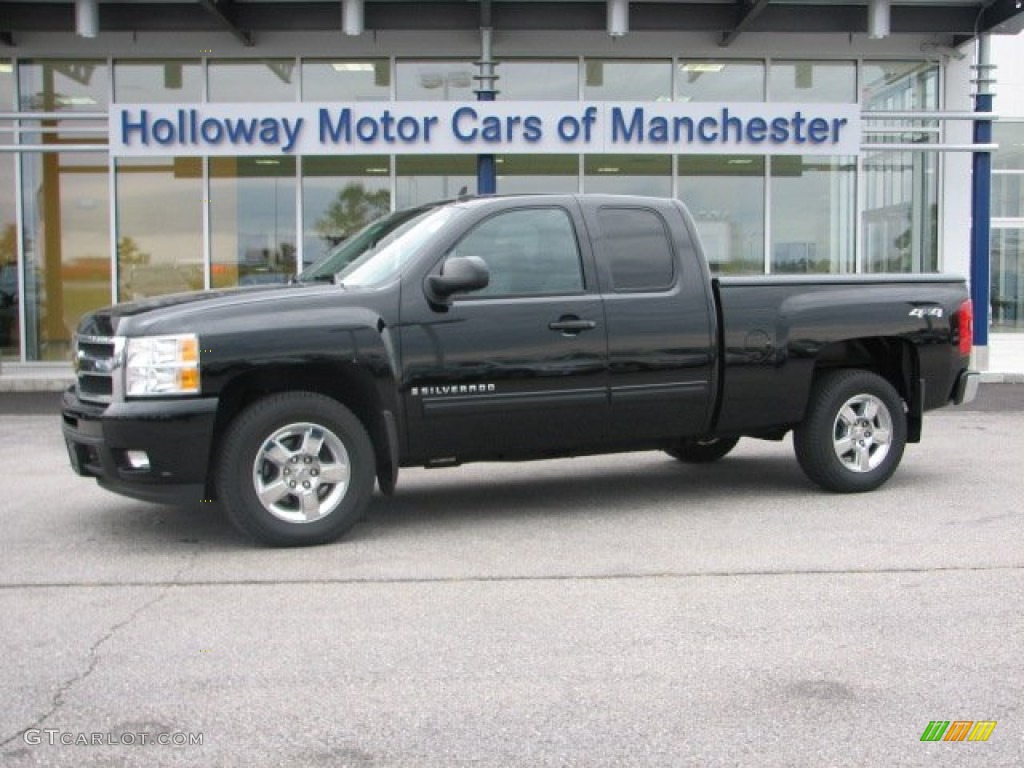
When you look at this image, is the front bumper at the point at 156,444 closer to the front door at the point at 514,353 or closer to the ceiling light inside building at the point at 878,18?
the front door at the point at 514,353

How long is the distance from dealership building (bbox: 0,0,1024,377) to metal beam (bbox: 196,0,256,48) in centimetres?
10

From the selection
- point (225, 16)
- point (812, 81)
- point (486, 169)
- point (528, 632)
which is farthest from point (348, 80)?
point (528, 632)

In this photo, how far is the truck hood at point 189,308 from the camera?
5.86 meters

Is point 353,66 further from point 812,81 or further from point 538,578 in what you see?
point 538,578

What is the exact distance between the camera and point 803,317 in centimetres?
731

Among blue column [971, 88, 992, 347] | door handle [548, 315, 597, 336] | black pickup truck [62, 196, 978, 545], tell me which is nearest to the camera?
black pickup truck [62, 196, 978, 545]

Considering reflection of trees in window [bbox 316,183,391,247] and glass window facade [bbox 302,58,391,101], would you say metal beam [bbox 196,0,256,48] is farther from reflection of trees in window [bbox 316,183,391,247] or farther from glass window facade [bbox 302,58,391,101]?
reflection of trees in window [bbox 316,183,391,247]

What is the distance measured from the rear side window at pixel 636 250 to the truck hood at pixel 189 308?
165 centimetres

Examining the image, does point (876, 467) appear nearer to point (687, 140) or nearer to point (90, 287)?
point (687, 140)

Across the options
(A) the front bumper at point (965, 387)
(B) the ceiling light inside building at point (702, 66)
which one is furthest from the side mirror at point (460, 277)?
(B) the ceiling light inside building at point (702, 66)

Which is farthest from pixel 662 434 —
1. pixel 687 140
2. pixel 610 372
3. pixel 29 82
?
pixel 29 82

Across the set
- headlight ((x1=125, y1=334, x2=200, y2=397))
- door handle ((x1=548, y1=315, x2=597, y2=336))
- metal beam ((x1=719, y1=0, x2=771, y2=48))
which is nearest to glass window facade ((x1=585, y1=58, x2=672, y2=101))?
metal beam ((x1=719, y1=0, x2=771, y2=48))

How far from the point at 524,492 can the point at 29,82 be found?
41.5ft

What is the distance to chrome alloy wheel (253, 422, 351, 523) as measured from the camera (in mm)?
6043
